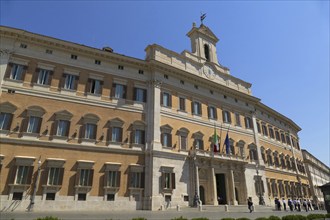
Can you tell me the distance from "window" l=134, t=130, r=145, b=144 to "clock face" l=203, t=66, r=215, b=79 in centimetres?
1213

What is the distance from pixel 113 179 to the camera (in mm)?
20578

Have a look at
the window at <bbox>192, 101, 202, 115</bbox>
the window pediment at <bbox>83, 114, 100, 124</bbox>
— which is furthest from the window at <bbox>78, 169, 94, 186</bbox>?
the window at <bbox>192, 101, 202, 115</bbox>

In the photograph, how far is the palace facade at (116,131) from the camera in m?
18.5

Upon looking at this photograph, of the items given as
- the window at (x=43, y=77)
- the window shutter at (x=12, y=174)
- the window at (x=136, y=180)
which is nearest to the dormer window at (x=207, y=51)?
the window at (x=136, y=180)

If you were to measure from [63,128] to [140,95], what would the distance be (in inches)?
322

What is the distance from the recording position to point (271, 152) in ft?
119

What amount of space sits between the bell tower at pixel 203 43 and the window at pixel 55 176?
20838 mm

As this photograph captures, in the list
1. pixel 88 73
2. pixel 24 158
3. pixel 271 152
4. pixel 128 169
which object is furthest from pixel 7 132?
pixel 271 152

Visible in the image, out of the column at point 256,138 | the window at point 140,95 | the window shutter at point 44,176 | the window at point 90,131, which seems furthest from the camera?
the column at point 256,138

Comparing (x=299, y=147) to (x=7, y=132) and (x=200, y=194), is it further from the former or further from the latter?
(x=7, y=132)

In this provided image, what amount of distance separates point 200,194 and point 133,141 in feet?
29.9

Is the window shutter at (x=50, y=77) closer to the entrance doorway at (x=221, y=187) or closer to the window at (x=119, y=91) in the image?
the window at (x=119, y=91)

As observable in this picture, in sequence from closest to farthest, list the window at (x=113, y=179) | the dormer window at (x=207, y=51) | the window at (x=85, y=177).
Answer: the window at (x=85, y=177)
the window at (x=113, y=179)
the dormer window at (x=207, y=51)

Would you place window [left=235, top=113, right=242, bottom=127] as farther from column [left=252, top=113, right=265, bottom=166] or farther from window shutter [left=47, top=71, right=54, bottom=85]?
window shutter [left=47, top=71, right=54, bottom=85]
